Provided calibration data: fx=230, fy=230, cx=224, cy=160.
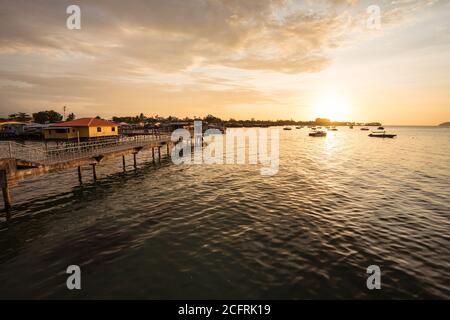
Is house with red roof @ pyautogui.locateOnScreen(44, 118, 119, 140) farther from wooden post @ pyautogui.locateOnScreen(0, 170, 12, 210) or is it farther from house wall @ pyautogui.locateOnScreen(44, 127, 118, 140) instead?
wooden post @ pyautogui.locateOnScreen(0, 170, 12, 210)

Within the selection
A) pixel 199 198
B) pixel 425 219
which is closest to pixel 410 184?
pixel 425 219

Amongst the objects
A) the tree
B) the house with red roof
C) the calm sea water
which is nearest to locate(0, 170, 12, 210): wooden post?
the calm sea water

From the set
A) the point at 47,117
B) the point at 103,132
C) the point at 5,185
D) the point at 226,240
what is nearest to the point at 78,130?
the point at 103,132

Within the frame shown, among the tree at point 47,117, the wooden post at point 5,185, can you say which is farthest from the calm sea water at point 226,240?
the tree at point 47,117

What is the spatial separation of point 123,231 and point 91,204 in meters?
7.01

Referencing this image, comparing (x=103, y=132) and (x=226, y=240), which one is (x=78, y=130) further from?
(x=226, y=240)

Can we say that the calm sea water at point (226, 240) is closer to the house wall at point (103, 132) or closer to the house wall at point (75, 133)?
the house wall at point (75, 133)

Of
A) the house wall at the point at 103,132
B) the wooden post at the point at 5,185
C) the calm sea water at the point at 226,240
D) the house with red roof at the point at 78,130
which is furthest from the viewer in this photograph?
the house wall at the point at 103,132

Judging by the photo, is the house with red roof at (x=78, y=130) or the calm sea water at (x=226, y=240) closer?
the calm sea water at (x=226, y=240)

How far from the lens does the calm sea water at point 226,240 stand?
9633mm

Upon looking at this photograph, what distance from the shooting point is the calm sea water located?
9.63 m

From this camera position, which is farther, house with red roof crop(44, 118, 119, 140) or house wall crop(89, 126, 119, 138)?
house wall crop(89, 126, 119, 138)
